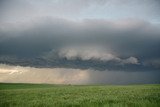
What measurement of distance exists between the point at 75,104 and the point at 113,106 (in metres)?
3.68

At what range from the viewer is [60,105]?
20.5m

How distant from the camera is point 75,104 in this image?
67.5 feet

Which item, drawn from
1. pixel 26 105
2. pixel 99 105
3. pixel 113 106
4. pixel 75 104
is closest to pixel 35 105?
pixel 26 105

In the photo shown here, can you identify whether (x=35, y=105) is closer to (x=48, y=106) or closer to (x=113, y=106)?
(x=48, y=106)

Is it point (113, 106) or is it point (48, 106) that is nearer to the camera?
point (113, 106)

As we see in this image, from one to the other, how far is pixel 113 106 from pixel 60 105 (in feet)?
15.4

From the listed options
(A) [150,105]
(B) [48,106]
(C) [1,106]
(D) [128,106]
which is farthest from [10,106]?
(A) [150,105]

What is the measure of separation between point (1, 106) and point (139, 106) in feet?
38.0

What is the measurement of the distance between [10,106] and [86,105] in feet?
20.8

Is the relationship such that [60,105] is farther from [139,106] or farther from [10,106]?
[139,106]

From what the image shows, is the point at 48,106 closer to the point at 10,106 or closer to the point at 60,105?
the point at 60,105

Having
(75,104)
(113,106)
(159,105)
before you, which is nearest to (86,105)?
(75,104)

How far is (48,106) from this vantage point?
20.0 m

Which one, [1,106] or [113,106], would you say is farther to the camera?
[1,106]
